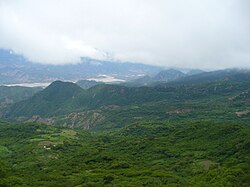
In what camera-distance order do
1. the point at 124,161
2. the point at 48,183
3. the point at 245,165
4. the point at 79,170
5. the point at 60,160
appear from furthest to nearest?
the point at 60,160, the point at 124,161, the point at 79,170, the point at 245,165, the point at 48,183

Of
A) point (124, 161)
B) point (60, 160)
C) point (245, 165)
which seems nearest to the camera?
point (245, 165)

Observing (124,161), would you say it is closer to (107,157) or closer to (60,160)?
(107,157)

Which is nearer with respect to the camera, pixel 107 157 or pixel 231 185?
pixel 231 185

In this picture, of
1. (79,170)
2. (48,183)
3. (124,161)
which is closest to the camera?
(48,183)

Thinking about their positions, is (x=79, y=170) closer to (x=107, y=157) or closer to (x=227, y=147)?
(x=107, y=157)

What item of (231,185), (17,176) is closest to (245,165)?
(231,185)

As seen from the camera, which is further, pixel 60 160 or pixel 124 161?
pixel 60 160

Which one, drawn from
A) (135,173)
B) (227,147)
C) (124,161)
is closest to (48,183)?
(135,173)

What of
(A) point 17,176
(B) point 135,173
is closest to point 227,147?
(B) point 135,173

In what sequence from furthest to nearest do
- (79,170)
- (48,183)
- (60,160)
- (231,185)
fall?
A: (60,160)
(79,170)
(48,183)
(231,185)
